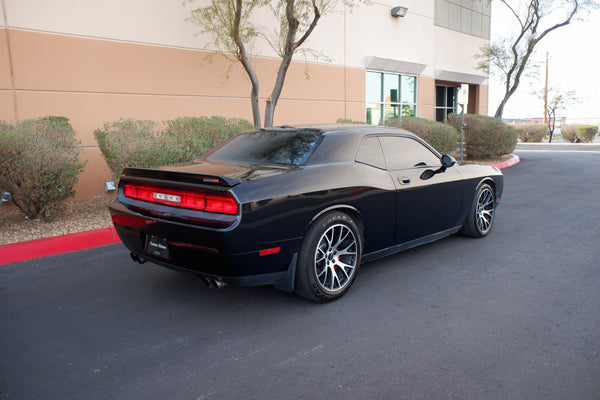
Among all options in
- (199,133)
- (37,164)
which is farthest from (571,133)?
(37,164)

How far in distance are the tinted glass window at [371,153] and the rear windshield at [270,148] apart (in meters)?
0.45

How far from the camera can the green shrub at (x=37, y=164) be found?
5680mm

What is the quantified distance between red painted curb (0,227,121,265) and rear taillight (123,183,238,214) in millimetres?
2263

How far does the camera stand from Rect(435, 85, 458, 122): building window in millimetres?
22141

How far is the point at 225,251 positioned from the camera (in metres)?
3.12

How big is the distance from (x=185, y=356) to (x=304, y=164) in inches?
68.7

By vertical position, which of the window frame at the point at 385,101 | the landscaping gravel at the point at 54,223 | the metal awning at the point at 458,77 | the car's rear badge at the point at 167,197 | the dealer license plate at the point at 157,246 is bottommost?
the landscaping gravel at the point at 54,223

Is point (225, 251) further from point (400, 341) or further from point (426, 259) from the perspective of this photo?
point (426, 259)

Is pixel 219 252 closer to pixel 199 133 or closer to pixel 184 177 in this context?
pixel 184 177

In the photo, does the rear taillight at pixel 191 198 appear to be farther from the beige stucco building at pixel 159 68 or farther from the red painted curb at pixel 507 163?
the red painted curb at pixel 507 163

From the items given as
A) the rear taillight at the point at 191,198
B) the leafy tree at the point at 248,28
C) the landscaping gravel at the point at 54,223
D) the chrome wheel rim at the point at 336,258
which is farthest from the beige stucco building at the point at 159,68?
the chrome wheel rim at the point at 336,258

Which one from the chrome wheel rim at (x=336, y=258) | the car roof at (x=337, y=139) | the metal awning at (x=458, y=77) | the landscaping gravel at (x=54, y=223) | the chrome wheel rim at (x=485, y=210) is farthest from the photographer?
the metal awning at (x=458, y=77)

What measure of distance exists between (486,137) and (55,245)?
1336cm

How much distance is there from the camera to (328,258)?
3.70 meters
